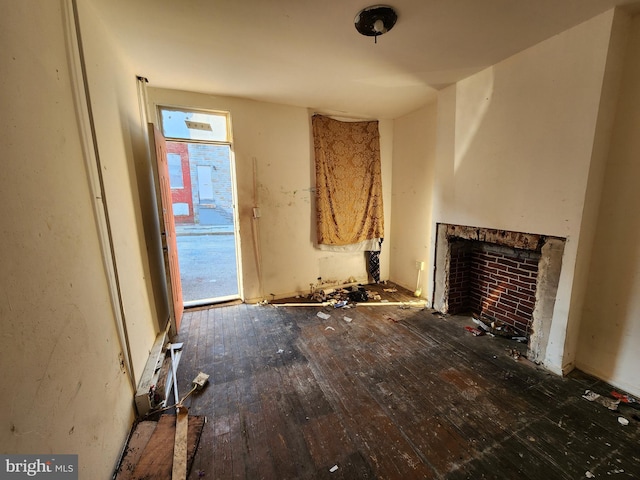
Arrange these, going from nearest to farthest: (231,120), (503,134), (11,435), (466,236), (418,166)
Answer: (11,435)
(503,134)
(466,236)
(231,120)
(418,166)

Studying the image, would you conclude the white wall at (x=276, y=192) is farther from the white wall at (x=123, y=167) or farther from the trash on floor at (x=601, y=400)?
the trash on floor at (x=601, y=400)

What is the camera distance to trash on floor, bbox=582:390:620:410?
1697 mm

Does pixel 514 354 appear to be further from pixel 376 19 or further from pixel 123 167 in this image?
pixel 123 167

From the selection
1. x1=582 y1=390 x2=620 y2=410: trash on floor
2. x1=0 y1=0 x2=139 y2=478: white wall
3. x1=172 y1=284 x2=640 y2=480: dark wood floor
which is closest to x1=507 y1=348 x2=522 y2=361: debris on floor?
x1=172 y1=284 x2=640 y2=480: dark wood floor

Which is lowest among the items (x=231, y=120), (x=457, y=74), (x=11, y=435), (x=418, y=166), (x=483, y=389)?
(x=483, y=389)

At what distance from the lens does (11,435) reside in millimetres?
736

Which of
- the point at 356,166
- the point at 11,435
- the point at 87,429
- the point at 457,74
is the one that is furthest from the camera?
the point at 356,166

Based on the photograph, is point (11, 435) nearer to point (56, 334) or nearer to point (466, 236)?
point (56, 334)

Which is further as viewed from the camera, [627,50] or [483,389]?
[483,389]

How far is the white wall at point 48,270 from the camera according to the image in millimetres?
804

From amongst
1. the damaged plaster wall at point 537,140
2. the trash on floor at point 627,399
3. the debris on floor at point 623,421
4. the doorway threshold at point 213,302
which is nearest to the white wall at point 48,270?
the doorway threshold at point 213,302

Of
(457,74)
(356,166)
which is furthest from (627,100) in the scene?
(356,166)

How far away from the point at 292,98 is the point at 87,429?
3.33m

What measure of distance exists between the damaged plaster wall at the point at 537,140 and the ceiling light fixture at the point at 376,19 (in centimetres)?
126
